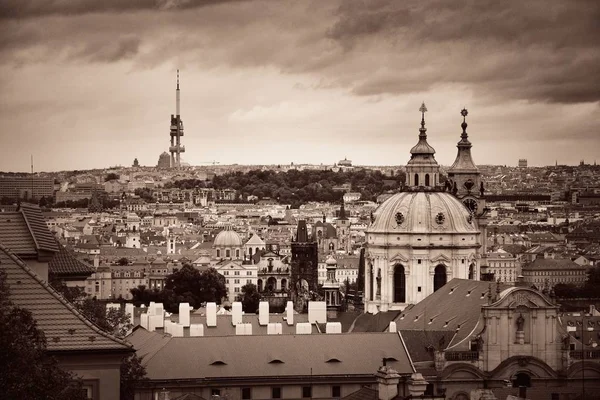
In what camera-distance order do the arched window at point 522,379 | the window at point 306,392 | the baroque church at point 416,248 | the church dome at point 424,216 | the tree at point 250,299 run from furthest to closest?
the tree at point 250,299
the church dome at point 424,216
the baroque church at point 416,248
the arched window at point 522,379
the window at point 306,392

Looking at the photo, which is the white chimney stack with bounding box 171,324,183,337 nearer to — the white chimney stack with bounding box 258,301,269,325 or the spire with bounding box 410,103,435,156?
the white chimney stack with bounding box 258,301,269,325

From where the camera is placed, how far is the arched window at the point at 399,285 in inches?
3479

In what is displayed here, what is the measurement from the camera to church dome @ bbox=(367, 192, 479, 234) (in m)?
89.6

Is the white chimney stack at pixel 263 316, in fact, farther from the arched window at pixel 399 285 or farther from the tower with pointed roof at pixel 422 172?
the tower with pointed roof at pixel 422 172

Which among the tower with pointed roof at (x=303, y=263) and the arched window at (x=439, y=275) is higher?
the tower with pointed roof at (x=303, y=263)

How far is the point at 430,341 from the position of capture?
6219 cm

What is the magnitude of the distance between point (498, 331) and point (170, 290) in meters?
69.4

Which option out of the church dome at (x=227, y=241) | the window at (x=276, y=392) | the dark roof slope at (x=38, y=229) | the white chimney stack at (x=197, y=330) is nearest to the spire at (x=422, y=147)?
the white chimney stack at (x=197, y=330)

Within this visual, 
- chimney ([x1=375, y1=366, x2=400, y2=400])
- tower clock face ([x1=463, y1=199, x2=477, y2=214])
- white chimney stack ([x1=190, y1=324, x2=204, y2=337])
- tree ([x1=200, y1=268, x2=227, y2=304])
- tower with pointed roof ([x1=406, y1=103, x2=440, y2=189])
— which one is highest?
tower with pointed roof ([x1=406, y1=103, x2=440, y2=189])

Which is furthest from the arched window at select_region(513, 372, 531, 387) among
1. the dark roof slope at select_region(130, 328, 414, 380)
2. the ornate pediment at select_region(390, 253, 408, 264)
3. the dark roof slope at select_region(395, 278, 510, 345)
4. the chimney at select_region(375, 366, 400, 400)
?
the ornate pediment at select_region(390, 253, 408, 264)

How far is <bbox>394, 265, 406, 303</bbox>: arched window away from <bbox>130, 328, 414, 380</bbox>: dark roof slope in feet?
91.3

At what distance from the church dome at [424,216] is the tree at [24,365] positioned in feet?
204

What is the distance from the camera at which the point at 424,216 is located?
90.1 m

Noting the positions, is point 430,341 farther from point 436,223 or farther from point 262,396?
point 436,223
